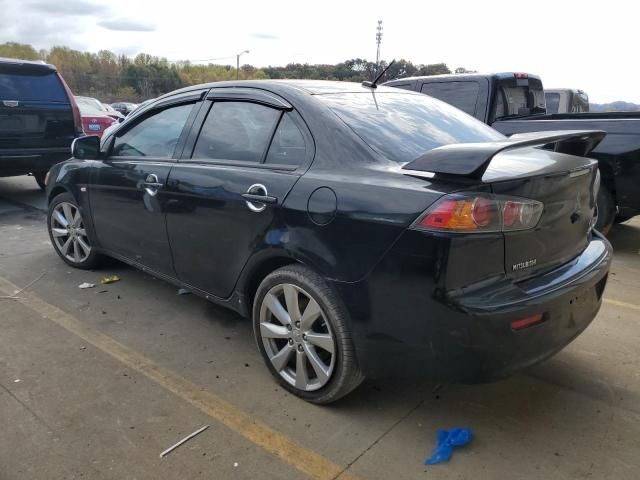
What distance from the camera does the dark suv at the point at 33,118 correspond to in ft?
22.5

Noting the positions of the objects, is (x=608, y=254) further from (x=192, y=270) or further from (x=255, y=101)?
(x=192, y=270)

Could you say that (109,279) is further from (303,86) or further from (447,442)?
(447,442)

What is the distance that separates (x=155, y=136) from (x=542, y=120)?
167 inches

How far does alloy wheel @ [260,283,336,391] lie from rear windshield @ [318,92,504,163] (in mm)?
848

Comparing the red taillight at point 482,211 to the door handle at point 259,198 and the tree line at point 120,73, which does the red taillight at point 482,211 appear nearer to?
the door handle at point 259,198

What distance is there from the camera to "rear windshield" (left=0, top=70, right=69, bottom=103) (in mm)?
6840

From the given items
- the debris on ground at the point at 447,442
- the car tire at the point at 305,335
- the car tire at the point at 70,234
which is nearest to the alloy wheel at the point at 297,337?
the car tire at the point at 305,335

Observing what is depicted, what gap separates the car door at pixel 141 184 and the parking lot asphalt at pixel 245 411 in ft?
1.74

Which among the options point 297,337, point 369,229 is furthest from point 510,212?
point 297,337

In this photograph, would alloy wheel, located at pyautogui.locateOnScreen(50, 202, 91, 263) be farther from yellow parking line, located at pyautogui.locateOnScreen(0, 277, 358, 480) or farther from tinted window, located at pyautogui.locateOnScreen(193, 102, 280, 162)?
tinted window, located at pyautogui.locateOnScreen(193, 102, 280, 162)

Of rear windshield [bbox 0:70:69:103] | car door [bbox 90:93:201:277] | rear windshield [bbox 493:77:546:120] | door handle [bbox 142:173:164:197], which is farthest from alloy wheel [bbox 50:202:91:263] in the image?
rear windshield [bbox 493:77:546:120]

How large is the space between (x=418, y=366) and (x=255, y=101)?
1.74 metres

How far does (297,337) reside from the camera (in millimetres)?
2668

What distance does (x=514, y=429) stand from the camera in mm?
2504
